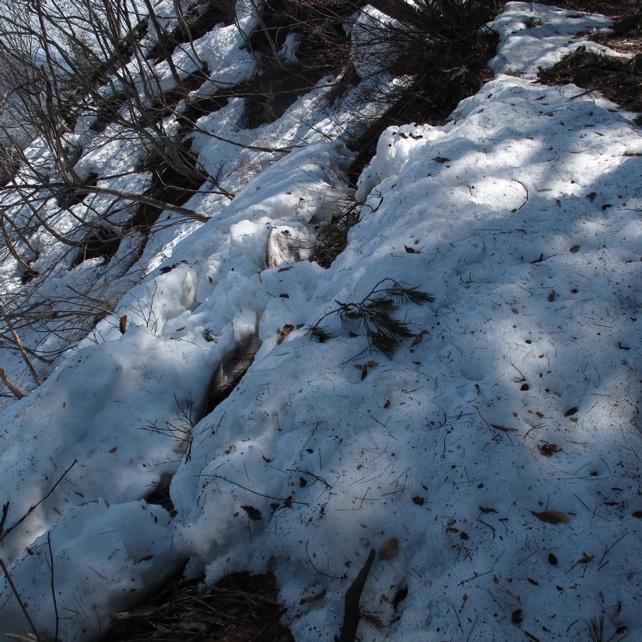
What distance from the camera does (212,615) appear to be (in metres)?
2.04

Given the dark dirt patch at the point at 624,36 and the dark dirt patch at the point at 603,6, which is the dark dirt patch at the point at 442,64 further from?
the dark dirt patch at the point at 624,36

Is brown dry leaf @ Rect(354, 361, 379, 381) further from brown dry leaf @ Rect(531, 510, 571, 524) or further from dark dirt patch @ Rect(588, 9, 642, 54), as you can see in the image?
dark dirt patch @ Rect(588, 9, 642, 54)

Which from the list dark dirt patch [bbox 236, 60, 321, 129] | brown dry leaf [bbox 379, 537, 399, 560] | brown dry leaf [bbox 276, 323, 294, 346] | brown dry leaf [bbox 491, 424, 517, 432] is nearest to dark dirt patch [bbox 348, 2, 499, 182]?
brown dry leaf [bbox 276, 323, 294, 346]

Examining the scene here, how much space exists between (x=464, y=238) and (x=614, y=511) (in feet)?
6.06

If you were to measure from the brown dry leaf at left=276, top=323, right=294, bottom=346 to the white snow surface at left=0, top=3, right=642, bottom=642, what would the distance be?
2 cm

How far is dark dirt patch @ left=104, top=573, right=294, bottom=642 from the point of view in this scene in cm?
197

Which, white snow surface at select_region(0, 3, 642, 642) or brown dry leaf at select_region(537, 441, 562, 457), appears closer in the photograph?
white snow surface at select_region(0, 3, 642, 642)

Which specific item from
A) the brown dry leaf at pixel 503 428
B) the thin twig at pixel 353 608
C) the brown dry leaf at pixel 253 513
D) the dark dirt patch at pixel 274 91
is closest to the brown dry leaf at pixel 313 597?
the thin twig at pixel 353 608

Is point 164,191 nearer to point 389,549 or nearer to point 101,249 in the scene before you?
point 101,249

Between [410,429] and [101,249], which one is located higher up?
[410,429]

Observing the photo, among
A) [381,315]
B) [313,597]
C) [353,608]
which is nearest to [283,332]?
[381,315]

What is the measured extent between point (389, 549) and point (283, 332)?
168cm

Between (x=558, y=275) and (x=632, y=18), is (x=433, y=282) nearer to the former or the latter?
(x=558, y=275)

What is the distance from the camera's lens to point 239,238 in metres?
4.71
